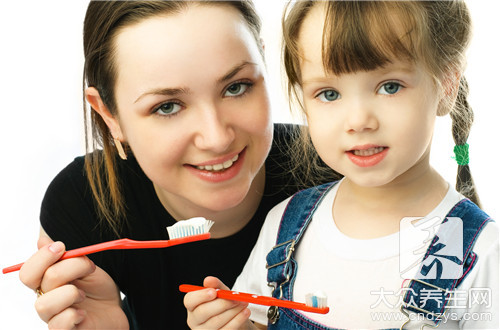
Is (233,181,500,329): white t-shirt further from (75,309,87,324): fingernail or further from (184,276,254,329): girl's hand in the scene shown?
(75,309,87,324): fingernail

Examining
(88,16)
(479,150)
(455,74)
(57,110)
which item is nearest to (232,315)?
(455,74)

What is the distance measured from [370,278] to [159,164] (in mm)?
467

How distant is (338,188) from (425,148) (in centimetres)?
24

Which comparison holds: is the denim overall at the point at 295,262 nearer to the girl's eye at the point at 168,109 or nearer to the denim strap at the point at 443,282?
the denim strap at the point at 443,282

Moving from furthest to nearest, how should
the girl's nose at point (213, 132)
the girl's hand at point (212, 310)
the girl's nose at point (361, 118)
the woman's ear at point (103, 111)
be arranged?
1. the woman's ear at point (103, 111)
2. the girl's nose at point (213, 132)
3. the girl's hand at point (212, 310)
4. the girl's nose at point (361, 118)

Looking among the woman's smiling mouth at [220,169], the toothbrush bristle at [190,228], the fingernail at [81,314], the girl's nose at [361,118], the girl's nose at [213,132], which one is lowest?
the fingernail at [81,314]

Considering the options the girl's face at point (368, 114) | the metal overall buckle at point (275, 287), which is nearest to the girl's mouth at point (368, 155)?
the girl's face at point (368, 114)

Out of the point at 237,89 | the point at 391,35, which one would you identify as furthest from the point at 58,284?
the point at 391,35

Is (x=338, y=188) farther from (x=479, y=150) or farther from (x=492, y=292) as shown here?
(x=479, y=150)

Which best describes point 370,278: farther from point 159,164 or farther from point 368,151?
point 159,164

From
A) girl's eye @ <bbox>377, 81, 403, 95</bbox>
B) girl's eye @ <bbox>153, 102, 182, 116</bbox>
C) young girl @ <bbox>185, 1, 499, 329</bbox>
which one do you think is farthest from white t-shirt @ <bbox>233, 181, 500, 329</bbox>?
girl's eye @ <bbox>153, 102, 182, 116</bbox>

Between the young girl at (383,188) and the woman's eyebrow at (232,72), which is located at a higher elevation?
the woman's eyebrow at (232,72)

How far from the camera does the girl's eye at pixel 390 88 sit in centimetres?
101

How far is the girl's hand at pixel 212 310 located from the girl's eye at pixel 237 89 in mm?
367
